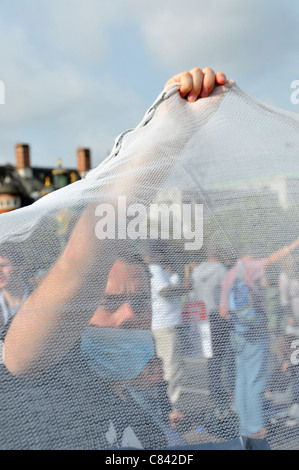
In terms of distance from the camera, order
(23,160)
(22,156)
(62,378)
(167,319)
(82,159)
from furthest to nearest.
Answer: (82,159) < (22,156) < (23,160) < (167,319) < (62,378)

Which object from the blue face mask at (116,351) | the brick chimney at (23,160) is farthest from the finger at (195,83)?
the brick chimney at (23,160)

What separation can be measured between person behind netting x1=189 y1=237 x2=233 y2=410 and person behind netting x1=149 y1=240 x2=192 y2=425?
0.05 meters

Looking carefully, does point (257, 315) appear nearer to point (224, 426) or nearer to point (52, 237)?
point (224, 426)

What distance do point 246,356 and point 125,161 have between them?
624 mm

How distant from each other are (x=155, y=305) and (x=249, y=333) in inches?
9.3

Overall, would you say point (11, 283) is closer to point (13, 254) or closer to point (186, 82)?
point (13, 254)

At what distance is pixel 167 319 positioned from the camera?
1.17 meters

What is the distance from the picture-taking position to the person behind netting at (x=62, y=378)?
1014 mm

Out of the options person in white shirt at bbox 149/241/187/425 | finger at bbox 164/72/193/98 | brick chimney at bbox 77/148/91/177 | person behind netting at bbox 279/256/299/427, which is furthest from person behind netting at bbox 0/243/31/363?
brick chimney at bbox 77/148/91/177

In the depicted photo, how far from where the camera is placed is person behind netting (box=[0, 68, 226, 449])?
1.01 meters

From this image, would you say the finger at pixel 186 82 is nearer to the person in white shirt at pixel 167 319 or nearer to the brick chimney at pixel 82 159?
the person in white shirt at pixel 167 319

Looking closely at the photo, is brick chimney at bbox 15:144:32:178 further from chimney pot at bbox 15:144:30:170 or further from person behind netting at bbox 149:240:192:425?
person behind netting at bbox 149:240:192:425

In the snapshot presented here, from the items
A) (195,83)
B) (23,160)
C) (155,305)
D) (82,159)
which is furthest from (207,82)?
(82,159)

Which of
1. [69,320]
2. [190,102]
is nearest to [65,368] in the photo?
[69,320]
